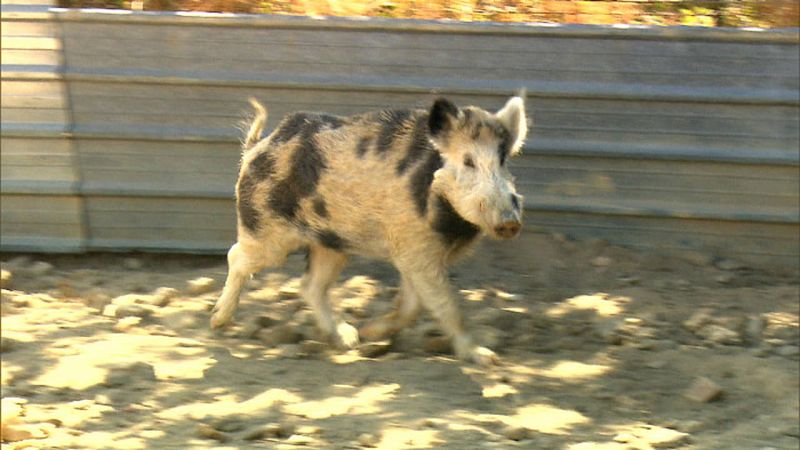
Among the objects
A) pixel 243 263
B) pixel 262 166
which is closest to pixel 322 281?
pixel 243 263

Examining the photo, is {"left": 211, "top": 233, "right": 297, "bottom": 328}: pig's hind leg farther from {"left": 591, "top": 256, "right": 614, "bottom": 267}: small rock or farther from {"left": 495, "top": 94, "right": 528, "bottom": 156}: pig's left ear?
{"left": 591, "top": 256, "right": 614, "bottom": 267}: small rock

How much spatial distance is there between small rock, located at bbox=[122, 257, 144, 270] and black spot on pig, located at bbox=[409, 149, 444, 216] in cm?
286

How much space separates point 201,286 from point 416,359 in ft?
6.23

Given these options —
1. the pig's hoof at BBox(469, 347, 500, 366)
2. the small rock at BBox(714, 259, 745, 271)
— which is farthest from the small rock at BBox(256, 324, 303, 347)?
the small rock at BBox(714, 259, 745, 271)

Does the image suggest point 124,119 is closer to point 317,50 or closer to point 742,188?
point 317,50

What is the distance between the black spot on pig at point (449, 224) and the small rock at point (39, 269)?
3216 millimetres

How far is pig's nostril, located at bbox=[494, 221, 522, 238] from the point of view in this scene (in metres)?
6.25

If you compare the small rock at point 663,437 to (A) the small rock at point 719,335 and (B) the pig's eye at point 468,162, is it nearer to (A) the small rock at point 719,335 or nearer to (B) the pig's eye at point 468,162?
(A) the small rock at point 719,335

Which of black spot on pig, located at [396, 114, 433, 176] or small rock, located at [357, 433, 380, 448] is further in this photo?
black spot on pig, located at [396, 114, 433, 176]

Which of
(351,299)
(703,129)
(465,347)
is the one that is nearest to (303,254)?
(351,299)

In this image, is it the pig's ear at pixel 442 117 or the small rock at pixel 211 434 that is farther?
the pig's ear at pixel 442 117

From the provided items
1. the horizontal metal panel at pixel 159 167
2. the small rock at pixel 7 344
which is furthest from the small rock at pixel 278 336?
the horizontal metal panel at pixel 159 167

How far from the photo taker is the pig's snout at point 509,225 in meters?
6.25

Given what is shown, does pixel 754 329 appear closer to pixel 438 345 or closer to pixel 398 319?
pixel 438 345
